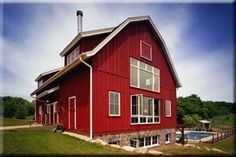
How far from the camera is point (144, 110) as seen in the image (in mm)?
14906

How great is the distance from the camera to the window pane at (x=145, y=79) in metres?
15.0

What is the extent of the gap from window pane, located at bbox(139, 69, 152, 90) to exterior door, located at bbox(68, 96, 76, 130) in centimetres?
446

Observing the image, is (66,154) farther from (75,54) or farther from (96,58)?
(75,54)

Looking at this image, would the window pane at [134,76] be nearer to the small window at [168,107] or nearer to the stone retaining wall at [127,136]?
the stone retaining wall at [127,136]

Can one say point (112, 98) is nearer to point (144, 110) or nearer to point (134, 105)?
point (134, 105)

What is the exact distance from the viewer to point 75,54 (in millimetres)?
15328

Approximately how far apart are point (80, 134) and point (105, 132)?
135cm

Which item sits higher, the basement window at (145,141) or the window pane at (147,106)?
the window pane at (147,106)

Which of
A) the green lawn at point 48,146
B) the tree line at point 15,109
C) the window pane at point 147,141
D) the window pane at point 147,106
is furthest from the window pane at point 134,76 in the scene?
the tree line at point 15,109

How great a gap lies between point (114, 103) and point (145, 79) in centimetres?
378

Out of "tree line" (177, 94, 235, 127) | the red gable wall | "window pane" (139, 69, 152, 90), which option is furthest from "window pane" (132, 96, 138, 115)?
"tree line" (177, 94, 235, 127)

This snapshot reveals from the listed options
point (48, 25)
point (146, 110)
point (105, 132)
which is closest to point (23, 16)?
point (48, 25)

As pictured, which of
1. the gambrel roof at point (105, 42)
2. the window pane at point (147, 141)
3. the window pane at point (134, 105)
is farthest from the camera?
the window pane at point (147, 141)

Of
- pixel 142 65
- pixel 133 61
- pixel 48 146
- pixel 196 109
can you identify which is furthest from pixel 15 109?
pixel 196 109
